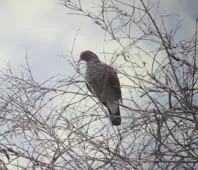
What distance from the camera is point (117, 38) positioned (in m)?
3.90

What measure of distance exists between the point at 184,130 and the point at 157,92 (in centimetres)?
40

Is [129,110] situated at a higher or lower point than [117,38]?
lower

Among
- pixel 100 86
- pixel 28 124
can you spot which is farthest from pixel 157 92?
pixel 100 86

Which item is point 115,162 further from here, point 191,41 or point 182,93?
point 191,41

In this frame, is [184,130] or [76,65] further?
[76,65]

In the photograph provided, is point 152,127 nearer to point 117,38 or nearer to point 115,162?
point 115,162

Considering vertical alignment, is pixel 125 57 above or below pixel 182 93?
above

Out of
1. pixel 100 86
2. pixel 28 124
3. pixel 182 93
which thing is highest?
pixel 100 86

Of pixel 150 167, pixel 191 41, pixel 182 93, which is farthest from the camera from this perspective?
pixel 191 41

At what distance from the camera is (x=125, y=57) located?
3.79 meters

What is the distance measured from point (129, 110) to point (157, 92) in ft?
0.93

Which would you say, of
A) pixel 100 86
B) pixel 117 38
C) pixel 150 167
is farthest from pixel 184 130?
pixel 100 86

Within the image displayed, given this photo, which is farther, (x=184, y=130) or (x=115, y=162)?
(x=184, y=130)

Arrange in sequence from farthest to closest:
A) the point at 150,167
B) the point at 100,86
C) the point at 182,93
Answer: the point at 100,86 → the point at 182,93 → the point at 150,167
